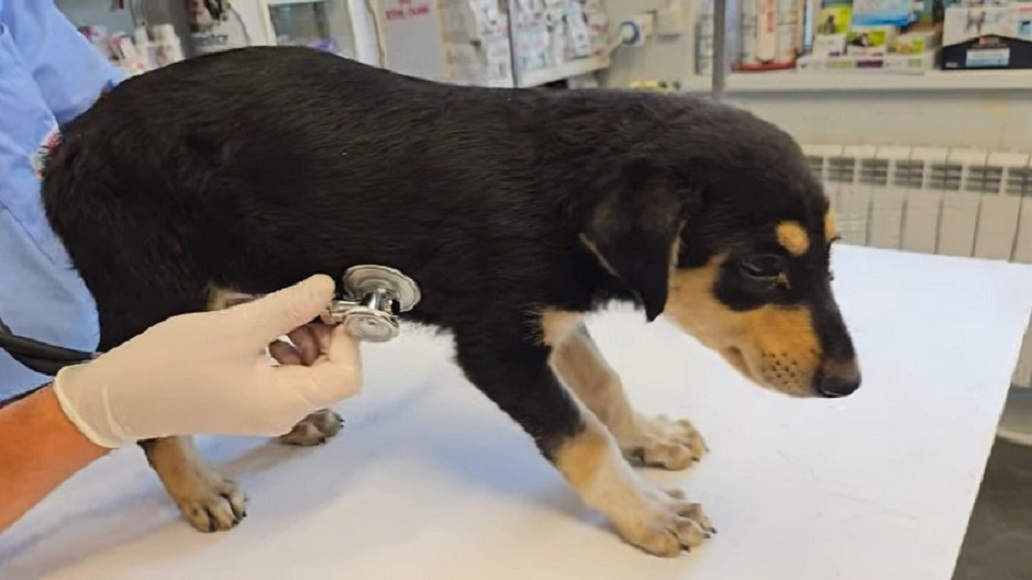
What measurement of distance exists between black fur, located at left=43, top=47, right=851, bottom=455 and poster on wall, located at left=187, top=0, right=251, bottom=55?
77cm

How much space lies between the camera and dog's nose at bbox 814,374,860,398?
0.73 metres

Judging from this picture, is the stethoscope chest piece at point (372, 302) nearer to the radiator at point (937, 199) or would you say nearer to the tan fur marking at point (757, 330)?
the tan fur marking at point (757, 330)

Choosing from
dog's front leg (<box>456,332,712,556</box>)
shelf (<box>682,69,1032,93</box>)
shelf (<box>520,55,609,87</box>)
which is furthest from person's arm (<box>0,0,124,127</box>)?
shelf (<box>682,69,1032,93</box>)

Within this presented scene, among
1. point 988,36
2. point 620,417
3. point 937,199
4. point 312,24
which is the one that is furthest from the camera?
point 937,199

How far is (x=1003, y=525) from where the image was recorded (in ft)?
6.11

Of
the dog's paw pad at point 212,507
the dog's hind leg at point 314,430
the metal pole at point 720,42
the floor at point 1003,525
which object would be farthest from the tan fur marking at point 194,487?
the floor at point 1003,525

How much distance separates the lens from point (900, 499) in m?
0.80

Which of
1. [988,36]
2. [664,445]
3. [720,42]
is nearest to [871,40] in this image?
[988,36]

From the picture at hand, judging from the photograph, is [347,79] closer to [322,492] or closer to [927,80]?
[322,492]

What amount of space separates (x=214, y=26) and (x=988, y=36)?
1454 millimetres

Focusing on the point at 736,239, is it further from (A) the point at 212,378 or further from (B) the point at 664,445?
(A) the point at 212,378

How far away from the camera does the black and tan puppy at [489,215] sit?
709 mm

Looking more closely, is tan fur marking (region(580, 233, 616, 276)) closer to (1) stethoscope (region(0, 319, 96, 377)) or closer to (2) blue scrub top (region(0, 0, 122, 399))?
(1) stethoscope (region(0, 319, 96, 377))

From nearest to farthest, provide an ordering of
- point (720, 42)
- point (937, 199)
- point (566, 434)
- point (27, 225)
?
point (566, 434)
point (27, 225)
point (720, 42)
point (937, 199)
